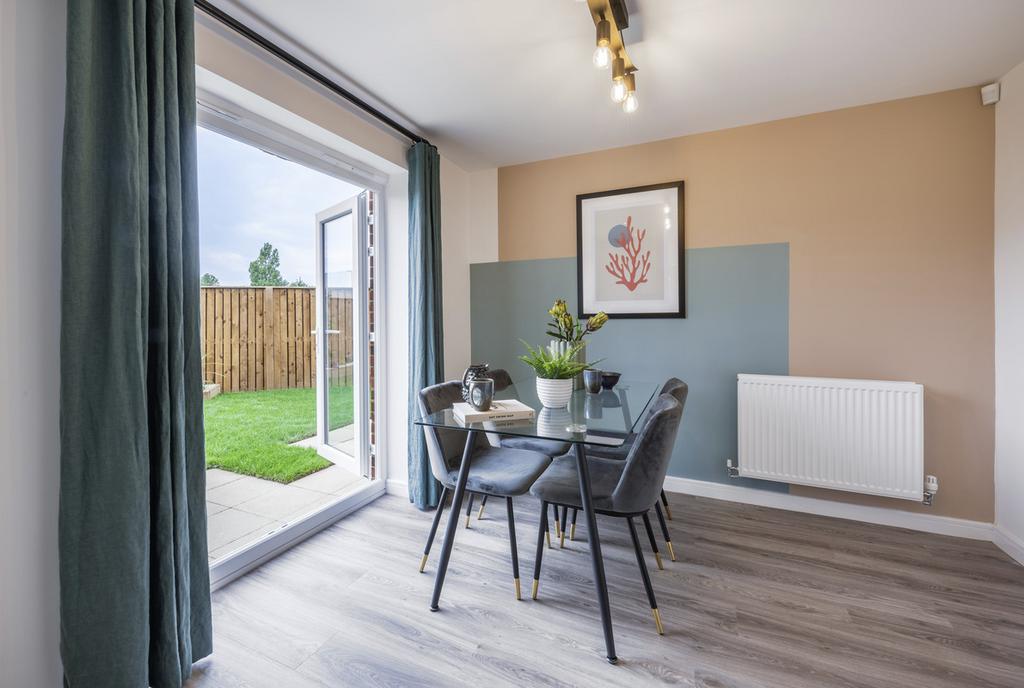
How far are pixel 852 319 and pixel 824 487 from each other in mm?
1035

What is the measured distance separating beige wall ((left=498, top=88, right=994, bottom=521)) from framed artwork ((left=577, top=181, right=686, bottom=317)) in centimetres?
15

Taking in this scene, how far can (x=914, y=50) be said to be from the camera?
2043mm

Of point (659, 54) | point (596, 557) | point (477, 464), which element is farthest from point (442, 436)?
point (659, 54)

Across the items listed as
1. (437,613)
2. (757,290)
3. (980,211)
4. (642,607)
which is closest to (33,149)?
(437,613)

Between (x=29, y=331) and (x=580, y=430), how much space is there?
1.76m

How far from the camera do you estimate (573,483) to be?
1.87m

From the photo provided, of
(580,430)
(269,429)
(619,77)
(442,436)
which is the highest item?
(619,77)

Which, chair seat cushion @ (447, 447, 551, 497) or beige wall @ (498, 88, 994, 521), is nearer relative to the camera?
chair seat cushion @ (447, 447, 551, 497)

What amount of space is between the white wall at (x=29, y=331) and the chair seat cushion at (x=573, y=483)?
5.26ft

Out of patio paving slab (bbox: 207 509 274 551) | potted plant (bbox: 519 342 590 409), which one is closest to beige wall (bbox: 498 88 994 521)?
potted plant (bbox: 519 342 590 409)

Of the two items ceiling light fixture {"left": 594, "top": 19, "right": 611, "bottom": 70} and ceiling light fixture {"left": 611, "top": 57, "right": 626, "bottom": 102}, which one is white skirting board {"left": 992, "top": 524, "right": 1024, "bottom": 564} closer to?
ceiling light fixture {"left": 611, "top": 57, "right": 626, "bottom": 102}

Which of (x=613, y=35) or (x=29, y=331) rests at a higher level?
(x=613, y=35)

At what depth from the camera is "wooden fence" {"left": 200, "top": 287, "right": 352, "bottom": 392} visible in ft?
8.54

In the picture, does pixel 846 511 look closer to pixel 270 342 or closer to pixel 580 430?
pixel 580 430
